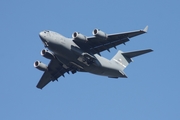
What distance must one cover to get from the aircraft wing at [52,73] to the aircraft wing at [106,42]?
396 centimetres

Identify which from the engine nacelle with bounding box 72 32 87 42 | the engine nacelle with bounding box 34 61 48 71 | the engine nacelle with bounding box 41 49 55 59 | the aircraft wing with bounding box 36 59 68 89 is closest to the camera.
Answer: the engine nacelle with bounding box 72 32 87 42

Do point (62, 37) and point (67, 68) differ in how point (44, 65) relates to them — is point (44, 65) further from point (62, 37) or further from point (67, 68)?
point (62, 37)

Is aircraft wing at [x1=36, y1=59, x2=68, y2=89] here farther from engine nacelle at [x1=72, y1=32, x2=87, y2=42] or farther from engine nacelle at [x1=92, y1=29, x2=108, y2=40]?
engine nacelle at [x1=92, y1=29, x2=108, y2=40]

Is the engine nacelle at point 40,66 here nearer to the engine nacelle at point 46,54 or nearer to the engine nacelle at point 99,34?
the engine nacelle at point 46,54

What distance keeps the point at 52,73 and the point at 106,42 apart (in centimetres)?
694

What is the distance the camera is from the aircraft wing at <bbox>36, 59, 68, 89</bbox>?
143 ft

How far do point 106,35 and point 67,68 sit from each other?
6.03 m

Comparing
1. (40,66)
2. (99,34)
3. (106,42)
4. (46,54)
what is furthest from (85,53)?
(40,66)

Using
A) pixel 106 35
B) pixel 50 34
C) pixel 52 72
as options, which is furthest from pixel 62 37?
pixel 52 72

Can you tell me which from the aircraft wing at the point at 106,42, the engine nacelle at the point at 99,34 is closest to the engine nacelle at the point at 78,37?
the aircraft wing at the point at 106,42

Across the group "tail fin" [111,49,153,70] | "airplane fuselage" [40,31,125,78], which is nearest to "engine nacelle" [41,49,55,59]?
"airplane fuselage" [40,31,125,78]

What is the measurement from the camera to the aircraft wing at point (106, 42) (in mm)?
38844

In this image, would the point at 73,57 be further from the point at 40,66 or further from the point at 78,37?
the point at 40,66

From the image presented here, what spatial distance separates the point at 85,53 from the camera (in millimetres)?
39594
